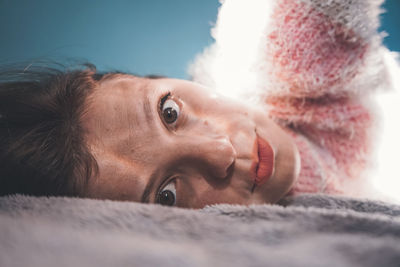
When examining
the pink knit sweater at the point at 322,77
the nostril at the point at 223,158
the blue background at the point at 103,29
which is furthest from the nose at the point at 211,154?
the blue background at the point at 103,29

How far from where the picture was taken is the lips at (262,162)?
545mm

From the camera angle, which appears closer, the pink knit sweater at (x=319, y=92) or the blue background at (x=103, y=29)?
the pink knit sweater at (x=319, y=92)

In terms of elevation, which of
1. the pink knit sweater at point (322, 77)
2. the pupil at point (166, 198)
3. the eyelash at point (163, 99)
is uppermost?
the pink knit sweater at point (322, 77)

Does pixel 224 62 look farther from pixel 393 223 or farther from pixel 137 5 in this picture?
pixel 393 223

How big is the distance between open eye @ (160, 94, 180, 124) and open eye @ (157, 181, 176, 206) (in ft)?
0.48

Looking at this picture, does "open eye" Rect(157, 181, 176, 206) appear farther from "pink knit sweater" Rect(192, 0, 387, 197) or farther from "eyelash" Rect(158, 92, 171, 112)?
"pink knit sweater" Rect(192, 0, 387, 197)

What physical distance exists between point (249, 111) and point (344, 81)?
0.37 metres

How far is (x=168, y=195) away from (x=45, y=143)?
29 cm

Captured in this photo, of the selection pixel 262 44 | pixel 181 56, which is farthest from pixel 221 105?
pixel 181 56

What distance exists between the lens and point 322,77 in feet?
2.41

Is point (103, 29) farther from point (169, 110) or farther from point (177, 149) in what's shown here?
point (177, 149)

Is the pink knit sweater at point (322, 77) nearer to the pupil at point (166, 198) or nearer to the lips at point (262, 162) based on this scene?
the lips at point (262, 162)

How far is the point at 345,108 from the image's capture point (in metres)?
0.80

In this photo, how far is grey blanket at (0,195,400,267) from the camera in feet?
0.62
